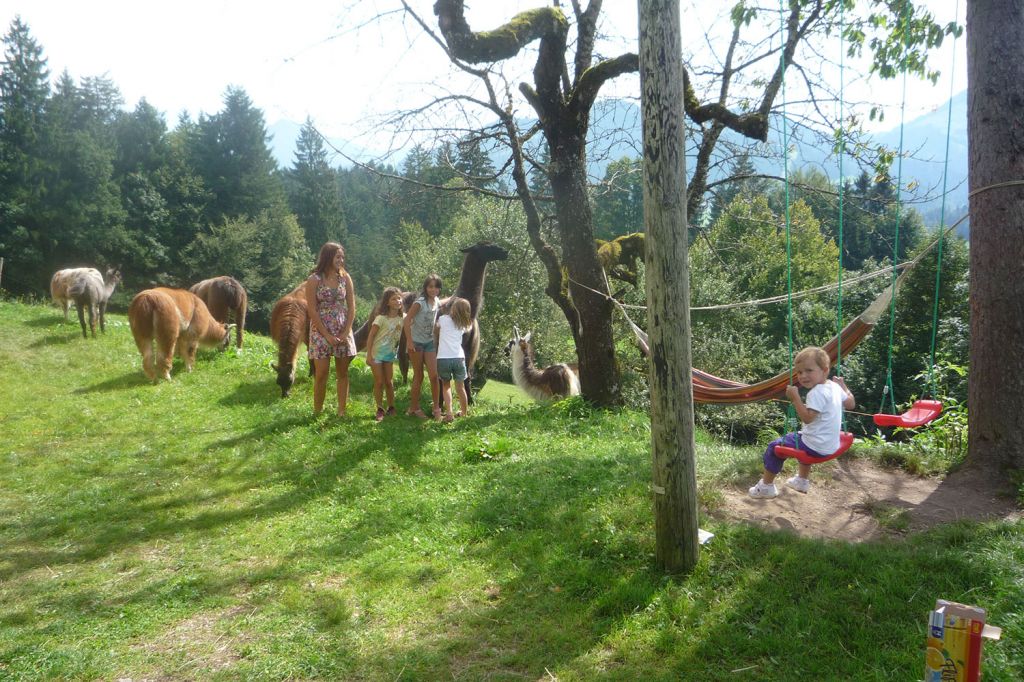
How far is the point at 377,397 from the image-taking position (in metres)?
8.38

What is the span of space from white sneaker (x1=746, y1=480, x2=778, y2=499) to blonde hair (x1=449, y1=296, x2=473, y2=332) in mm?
4127

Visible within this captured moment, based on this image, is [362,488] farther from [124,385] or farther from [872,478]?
[124,385]

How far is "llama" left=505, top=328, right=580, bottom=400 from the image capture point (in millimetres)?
12641

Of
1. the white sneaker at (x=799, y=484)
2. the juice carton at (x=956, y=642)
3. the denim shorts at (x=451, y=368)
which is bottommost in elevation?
the white sneaker at (x=799, y=484)

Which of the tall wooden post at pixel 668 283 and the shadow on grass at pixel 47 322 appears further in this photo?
the shadow on grass at pixel 47 322

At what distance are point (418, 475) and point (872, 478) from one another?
406 centimetres

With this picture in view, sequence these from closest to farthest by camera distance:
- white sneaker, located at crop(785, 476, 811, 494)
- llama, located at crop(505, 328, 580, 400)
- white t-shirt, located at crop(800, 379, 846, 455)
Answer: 1. white t-shirt, located at crop(800, 379, 846, 455)
2. white sneaker, located at crop(785, 476, 811, 494)
3. llama, located at crop(505, 328, 580, 400)

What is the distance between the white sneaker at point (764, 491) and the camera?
15.9 feet

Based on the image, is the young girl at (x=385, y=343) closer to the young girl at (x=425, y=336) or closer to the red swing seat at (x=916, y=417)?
the young girl at (x=425, y=336)

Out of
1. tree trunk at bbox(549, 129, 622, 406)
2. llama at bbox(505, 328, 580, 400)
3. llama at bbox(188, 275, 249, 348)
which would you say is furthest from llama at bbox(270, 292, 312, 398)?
llama at bbox(188, 275, 249, 348)

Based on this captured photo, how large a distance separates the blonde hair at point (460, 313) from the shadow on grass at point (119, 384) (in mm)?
6050

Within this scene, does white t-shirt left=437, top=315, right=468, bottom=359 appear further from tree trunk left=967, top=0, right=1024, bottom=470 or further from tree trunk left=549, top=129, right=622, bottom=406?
tree trunk left=967, top=0, right=1024, bottom=470

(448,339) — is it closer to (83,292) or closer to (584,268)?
(584,268)

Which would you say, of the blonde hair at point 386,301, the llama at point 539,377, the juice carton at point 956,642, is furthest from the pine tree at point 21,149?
the juice carton at point 956,642
